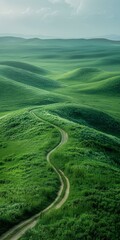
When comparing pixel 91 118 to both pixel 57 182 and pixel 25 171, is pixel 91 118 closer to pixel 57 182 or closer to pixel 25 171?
pixel 25 171

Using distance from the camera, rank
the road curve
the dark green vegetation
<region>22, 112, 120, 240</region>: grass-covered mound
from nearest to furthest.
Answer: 1. the road curve
2. <region>22, 112, 120, 240</region>: grass-covered mound
3. the dark green vegetation

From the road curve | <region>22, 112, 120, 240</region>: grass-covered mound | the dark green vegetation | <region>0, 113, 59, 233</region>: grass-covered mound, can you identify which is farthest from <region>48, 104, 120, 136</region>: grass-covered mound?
the road curve

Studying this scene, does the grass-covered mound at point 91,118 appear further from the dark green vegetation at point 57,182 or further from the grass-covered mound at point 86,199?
the grass-covered mound at point 86,199

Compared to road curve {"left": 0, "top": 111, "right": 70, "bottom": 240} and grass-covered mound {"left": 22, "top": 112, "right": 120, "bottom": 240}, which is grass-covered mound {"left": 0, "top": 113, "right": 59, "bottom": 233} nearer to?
road curve {"left": 0, "top": 111, "right": 70, "bottom": 240}

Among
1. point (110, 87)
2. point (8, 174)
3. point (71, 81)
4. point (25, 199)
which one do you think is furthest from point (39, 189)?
point (71, 81)

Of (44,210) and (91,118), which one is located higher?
(91,118)

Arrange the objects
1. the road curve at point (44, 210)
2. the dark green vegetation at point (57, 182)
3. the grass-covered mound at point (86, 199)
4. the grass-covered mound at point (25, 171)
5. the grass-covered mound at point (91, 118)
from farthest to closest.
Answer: the grass-covered mound at point (91, 118) → the grass-covered mound at point (25, 171) → the dark green vegetation at point (57, 182) → the grass-covered mound at point (86, 199) → the road curve at point (44, 210)

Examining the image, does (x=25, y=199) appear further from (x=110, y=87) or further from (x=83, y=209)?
(x=110, y=87)

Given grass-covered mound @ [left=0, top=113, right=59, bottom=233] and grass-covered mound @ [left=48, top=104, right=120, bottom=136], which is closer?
grass-covered mound @ [left=0, top=113, right=59, bottom=233]

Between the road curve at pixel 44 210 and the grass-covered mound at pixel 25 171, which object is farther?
the grass-covered mound at pixel 25 171

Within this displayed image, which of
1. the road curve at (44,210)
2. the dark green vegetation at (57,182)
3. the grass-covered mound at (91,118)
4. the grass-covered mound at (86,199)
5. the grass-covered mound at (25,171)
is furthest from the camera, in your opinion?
the grass-covered mound at (91,118)

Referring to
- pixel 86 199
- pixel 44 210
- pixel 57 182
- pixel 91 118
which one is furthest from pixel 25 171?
pixel 91 118

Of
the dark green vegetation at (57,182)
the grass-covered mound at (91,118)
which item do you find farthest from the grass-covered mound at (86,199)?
the grass-covered mound at (91,118)
